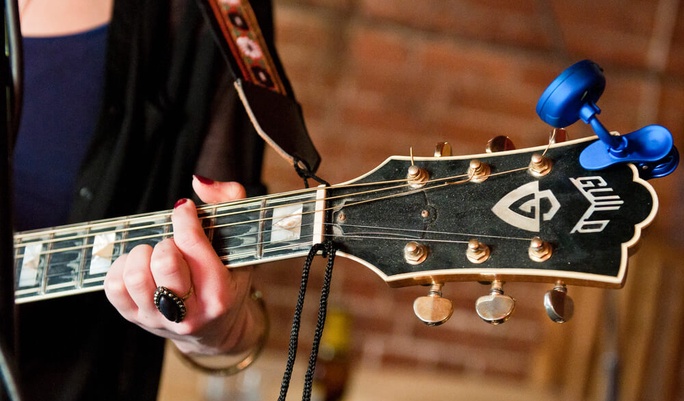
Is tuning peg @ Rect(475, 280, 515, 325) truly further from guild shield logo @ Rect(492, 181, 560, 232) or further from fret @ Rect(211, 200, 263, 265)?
fret @ Rect(211, 200, 263, 265)

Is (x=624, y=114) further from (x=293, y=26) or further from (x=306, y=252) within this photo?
(x=306, y=252)

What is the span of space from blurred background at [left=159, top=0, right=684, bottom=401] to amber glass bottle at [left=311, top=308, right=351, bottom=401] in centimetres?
6

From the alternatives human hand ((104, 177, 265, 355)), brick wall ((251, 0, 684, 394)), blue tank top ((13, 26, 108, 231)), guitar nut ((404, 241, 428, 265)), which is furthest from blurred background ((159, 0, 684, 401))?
guitar nut ((404, 241, 428, 265))

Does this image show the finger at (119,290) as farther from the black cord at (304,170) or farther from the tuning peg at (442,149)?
the tuning peg at (442,149)

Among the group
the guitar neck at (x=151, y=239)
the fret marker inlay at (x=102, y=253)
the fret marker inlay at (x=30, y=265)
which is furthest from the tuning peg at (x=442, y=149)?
the fret marker inlay at (x=30, y=265)

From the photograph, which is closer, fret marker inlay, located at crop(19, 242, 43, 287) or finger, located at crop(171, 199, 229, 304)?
finger, located at crop(171, 199, 229, 304)

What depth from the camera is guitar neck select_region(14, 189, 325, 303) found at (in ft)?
2.26

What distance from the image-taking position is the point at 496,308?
1.91 ft

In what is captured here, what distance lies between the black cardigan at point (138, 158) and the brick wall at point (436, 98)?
71 centimetres

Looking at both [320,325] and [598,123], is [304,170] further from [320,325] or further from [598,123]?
[598,123]

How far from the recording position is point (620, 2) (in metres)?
1.82

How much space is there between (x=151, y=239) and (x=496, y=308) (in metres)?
0.36

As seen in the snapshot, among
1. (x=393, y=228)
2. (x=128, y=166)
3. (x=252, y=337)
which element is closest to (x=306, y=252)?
(x=393, y=228)

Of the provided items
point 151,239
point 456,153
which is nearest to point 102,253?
point 151,239
